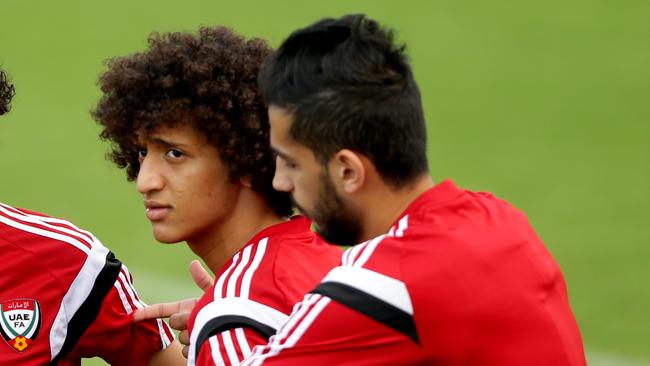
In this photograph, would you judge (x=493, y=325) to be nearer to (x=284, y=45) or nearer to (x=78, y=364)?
(x=284, y=45)

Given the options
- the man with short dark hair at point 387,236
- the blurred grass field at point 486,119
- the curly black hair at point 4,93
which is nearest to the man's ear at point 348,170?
the man with short dark hair at point 387,236

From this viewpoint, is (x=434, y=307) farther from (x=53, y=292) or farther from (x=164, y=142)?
(x=53, y=292)

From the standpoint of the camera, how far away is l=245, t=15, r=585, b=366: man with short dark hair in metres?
2.68

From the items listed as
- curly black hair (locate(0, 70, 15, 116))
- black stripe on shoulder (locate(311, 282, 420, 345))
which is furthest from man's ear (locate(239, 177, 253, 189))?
curly black hair (locate(0, 70, 15, 116))

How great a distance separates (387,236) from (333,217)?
0.22m

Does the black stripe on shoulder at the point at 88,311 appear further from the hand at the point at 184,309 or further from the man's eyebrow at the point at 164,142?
the man's eyebrow at the point at 164,142

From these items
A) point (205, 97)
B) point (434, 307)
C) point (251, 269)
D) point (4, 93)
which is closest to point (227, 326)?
point (251, 269)

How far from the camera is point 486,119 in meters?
9.88

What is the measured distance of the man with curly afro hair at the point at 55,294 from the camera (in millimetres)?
3766

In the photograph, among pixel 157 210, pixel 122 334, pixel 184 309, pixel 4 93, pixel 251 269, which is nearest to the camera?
pixel 251 269

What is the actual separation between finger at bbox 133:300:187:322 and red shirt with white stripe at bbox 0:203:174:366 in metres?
0.06

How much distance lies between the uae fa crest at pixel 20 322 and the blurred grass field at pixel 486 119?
3815 mm

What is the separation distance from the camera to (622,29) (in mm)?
10836

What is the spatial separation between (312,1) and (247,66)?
311 inches
